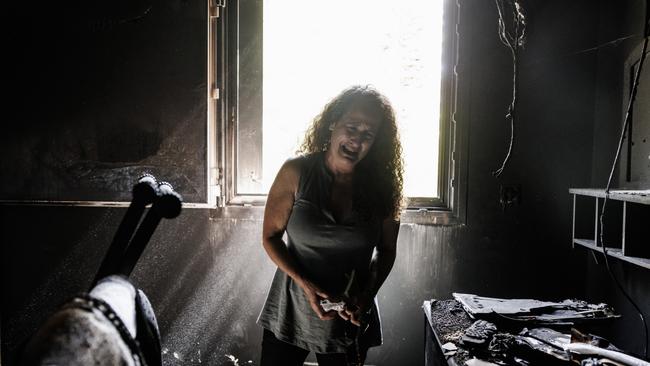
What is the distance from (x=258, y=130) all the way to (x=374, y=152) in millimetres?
1043

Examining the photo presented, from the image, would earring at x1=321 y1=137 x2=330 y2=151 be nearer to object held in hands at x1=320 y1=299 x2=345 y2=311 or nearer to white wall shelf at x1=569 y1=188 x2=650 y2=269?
object held in hands at x1=320 y1=299 x2=345 y2=311

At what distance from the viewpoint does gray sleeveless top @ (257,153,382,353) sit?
1.47 metres

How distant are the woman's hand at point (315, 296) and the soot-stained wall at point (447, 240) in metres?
1.07

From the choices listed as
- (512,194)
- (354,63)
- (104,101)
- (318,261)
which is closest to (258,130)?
(354,63)

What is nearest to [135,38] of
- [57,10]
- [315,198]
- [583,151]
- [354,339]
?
[57,10]

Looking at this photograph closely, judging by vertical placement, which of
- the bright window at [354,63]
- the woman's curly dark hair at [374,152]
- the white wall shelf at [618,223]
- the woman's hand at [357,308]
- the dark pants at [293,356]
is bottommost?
the dark pants at [293,356]

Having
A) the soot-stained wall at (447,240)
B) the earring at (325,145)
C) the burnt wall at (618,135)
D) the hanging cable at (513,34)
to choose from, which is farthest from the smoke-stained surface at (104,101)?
the burnt wall at (618,135)

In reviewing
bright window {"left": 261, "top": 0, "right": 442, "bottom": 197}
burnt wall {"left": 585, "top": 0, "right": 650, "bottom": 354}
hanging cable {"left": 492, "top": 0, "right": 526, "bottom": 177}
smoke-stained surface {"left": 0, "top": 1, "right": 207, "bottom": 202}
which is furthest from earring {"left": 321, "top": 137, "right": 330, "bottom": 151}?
burnt wall {"left": 585, "top": 0, "right": 650, "bottom": 354}

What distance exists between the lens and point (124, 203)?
234 cm

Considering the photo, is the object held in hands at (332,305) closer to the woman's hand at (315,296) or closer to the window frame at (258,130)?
the woman's hand at (315,296)

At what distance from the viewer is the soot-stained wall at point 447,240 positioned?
227 cm

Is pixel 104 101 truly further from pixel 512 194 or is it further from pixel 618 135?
pixel 618 135

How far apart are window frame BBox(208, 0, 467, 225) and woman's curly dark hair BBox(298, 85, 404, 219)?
0.71m

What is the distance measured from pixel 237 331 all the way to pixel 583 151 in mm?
2530
